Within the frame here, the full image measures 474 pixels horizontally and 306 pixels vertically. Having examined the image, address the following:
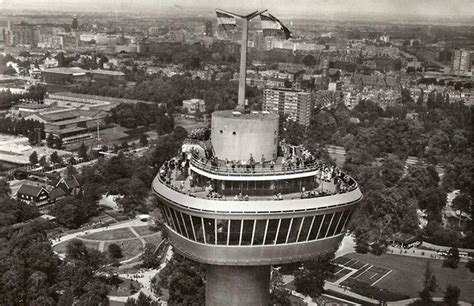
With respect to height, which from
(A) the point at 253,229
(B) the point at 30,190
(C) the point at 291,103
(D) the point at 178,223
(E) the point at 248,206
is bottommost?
(B) the point at 30,190

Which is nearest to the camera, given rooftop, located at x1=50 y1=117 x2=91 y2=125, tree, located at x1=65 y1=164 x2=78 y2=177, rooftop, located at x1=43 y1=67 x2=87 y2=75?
tree, located at x1=65 y1=164 x2=78 y2=177

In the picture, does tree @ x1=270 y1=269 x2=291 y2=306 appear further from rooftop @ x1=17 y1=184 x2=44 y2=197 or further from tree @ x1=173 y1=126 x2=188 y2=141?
tree @ x1=173 y1=126 x2=188 y2=141

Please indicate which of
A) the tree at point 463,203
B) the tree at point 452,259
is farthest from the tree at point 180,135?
the tree at point 452,259

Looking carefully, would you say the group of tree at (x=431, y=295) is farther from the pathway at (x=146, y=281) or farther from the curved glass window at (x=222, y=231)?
the curved glass window at (x=222, y=231)

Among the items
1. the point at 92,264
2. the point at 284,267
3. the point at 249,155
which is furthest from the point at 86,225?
the point at 249,155

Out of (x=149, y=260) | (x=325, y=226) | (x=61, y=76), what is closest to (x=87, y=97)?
(x=61, y=76)

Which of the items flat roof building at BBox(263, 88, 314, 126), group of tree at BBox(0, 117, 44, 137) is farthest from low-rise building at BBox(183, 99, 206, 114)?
group of tree at BBox(0, 117, 44, 137)

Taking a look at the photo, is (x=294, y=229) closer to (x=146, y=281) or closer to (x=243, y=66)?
(x=243, y=66)

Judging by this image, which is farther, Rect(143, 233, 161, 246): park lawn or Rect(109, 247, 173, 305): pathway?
Rect(143, 233, 161, 246): park lawn
